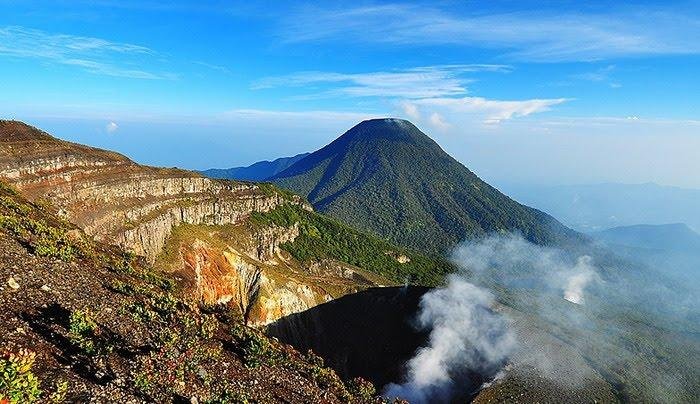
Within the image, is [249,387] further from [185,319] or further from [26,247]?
[26,247]

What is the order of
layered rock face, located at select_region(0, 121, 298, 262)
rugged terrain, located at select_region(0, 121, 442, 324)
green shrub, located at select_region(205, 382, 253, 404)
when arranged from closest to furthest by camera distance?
1. green shrub, located at select_region(205, 382, 253, 404)
2. layered rock face, located at select_region(0, 121, 298, 262)
3. rugged terrain, located at select_region(0, 121, 442, 324)

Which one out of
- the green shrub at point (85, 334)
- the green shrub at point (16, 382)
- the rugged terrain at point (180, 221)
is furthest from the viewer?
the rugged terrain at point (180, 221)

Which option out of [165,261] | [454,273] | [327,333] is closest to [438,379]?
[327,333]

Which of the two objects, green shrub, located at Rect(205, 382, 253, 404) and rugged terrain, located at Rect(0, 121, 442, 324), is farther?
rugged terrain, located at Rect(0, 121, 442, 324)

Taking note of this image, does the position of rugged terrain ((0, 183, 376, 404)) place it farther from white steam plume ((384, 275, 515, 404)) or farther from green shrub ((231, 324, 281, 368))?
white steam plume ((384, 275, 515, 404))

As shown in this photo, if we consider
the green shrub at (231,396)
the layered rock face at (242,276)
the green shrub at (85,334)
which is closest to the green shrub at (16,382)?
the green shrub at (85,334)

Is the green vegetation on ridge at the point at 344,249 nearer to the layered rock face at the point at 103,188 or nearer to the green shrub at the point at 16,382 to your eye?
the layered rock face at the point at 103,188

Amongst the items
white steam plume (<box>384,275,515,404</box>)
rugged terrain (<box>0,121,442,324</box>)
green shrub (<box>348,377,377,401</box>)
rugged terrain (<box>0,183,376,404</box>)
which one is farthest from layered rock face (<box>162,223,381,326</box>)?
green shrub (<box>348,377,377,401</box>)
